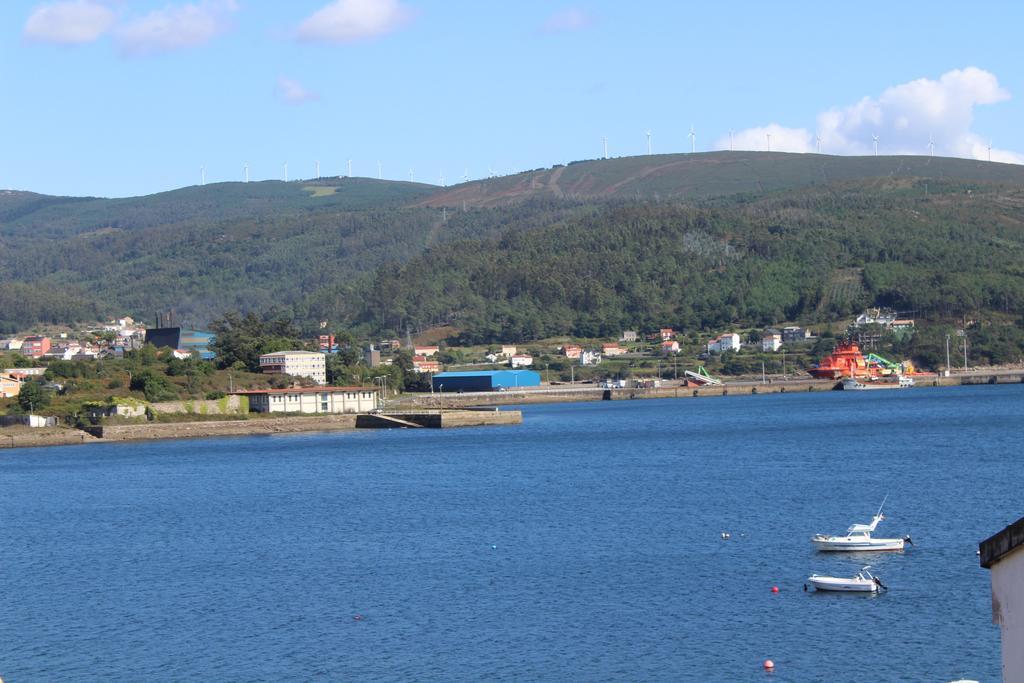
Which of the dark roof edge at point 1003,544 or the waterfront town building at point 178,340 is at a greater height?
the waterfront town building at point 178,340

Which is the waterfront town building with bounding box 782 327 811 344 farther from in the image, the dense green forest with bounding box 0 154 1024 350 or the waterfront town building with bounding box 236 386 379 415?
the waterfront town building with bounding box 236 386 379 415

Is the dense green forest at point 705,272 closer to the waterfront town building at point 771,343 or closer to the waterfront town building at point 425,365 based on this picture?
the waterfront town building at point 771,343

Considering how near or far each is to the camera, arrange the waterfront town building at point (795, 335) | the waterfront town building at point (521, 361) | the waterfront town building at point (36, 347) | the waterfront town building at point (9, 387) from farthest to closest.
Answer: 1. the waterfront town building at point (36, 347)
2. the waterfront town building at point (795, 335)
3. the waterfront town building at point (521, 361)
4. the waterfront town building at point (9, 387)

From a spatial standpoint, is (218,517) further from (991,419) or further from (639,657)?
(991,419)

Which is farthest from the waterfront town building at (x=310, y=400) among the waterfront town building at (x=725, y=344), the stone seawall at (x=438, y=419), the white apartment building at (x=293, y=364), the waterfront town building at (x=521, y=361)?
the waterfront town building at (x=725, y=344)

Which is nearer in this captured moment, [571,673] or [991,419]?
[571,673]

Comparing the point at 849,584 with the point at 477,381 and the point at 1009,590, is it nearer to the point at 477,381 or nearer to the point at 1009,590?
the point at 1009,590

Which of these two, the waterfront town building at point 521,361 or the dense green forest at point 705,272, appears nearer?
the waterfront town building at point 521,361

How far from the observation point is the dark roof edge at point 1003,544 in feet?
23.9

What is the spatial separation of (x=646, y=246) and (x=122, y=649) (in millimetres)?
154086

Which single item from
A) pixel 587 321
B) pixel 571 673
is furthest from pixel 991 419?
pixel 587 321

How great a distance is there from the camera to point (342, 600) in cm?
2362

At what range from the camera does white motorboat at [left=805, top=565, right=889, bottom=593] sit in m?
22.7

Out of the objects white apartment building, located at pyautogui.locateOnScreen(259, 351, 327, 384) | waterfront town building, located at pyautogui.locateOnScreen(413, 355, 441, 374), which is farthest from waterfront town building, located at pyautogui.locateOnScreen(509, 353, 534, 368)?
white apartment building, located at pyautogui.locateOnScreen(259, 351, 327, 384)
